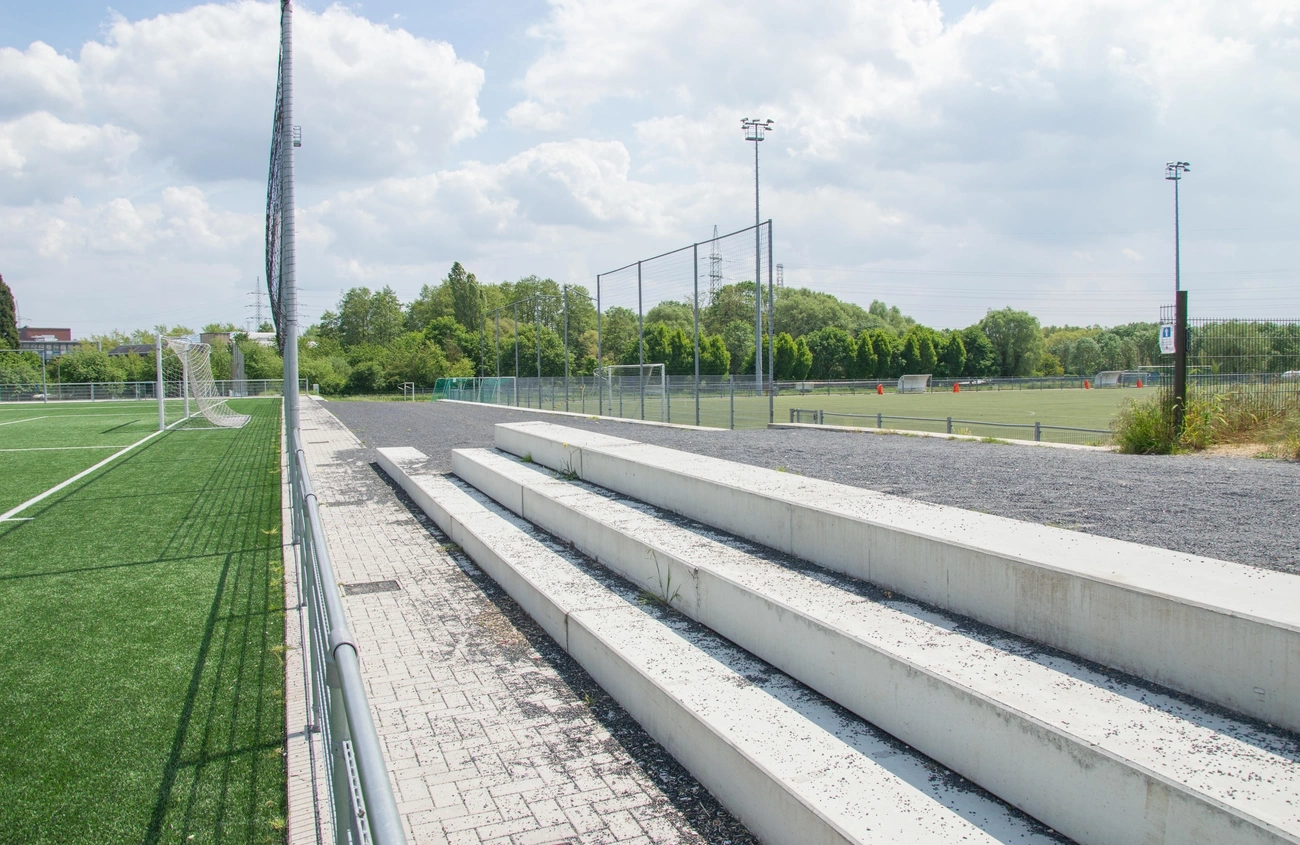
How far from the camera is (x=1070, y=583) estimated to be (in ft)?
11.2

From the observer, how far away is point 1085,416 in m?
34.5

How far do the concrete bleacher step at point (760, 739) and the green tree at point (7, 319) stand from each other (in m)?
89.3

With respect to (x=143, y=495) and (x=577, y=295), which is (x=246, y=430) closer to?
(x=143, y=495)

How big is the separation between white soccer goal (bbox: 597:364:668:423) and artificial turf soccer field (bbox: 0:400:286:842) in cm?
1280

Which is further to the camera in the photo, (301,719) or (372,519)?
(372,519)

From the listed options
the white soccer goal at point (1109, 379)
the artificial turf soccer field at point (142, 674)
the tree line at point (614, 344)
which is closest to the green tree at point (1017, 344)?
the tree line at point (614, 344)

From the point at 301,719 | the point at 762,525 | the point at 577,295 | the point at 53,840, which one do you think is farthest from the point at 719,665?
the point at 577,295

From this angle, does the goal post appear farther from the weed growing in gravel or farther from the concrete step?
the concrete step

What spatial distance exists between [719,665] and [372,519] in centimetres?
667

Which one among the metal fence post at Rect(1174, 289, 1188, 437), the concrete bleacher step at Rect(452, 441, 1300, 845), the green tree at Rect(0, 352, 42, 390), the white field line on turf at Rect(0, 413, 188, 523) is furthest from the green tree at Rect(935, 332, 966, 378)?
the concrete bleacher step at Rect(452, 441, 1300, 845)

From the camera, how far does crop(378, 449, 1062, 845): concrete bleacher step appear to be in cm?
269

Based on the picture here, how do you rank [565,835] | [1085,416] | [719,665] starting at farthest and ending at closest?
[1085,416] → [719,665] → [565,835]

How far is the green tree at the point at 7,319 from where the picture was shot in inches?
2948

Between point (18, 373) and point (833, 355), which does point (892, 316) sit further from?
point (18, 373)
